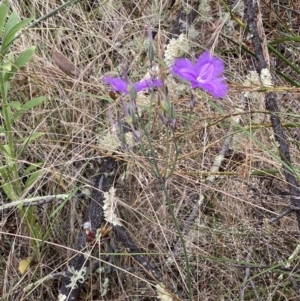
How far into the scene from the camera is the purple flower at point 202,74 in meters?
0.87

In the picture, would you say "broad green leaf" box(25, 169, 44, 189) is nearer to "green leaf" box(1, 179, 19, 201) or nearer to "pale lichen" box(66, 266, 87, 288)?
"green leaf" box(1, 179, 19, 201)

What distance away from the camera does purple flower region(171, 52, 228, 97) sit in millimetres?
866

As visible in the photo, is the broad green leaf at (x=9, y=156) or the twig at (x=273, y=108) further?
the broad green leaf at (x=9, y=156)

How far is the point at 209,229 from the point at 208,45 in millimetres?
554

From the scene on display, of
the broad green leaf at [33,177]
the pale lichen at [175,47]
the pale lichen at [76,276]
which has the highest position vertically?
the pale lichen at [175,47]

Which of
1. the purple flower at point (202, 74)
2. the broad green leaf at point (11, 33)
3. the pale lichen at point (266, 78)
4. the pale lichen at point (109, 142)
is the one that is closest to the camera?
the purple flower at point (202, 74)

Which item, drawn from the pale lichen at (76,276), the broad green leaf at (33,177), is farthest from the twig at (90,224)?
the broad green leaf at (33,177)

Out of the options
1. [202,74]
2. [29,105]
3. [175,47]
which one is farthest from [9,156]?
[202,74]

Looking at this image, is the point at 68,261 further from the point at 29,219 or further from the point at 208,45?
the point at 208,45

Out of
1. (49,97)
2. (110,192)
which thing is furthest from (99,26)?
(110,192)

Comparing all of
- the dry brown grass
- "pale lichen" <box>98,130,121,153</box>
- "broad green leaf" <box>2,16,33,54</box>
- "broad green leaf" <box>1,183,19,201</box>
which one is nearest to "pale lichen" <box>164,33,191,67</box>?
the dry brown grass

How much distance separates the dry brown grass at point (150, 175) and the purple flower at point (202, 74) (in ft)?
0.75

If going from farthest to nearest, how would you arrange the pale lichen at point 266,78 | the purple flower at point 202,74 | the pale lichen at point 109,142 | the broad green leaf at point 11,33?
the pale lichen at point 109,142 < the broad green leaf at point 11,33 < the pale lichen at point 266,78 < the purple flower at point 202,74

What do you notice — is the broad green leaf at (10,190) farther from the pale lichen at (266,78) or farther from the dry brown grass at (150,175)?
the pale lichen at (266,78)
